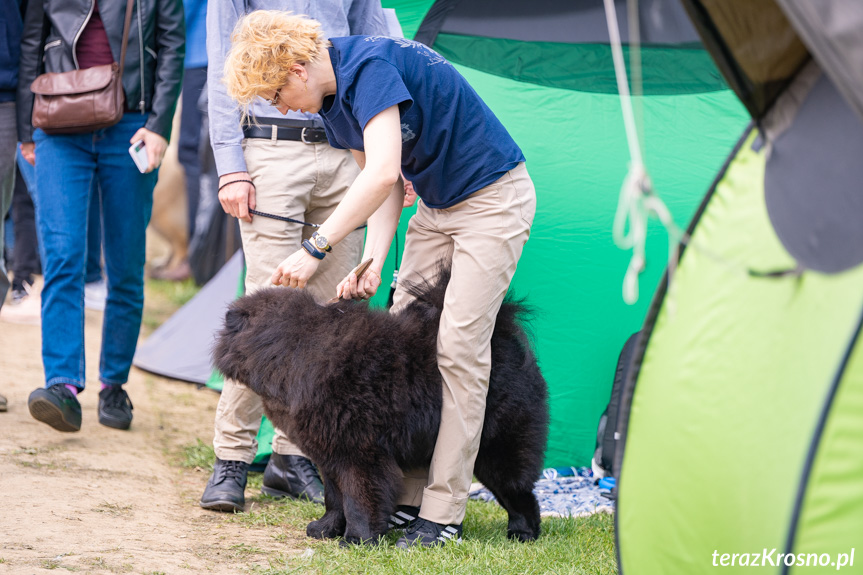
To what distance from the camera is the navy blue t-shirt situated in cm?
226

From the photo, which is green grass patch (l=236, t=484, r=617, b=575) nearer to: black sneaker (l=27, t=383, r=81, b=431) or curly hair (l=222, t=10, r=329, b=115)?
black sneaker (l=27, t=383, r=81, b=431)

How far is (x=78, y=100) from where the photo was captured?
3342mm

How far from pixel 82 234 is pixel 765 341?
287 cm

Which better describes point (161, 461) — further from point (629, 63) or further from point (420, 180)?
point (629, 63)

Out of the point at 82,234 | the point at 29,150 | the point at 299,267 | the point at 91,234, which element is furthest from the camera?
the point at 91,234

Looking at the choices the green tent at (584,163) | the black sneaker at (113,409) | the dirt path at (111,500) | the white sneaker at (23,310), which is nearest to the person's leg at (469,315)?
the dirt path at (111,500)

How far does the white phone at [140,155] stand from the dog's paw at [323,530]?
170cm

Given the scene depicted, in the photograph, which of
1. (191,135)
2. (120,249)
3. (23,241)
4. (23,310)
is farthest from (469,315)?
(191,135)

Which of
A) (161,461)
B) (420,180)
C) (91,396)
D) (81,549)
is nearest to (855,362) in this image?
(420,180)

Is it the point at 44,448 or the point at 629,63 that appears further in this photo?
the point at 629,63

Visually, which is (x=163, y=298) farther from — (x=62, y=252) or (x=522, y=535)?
(x=522, y=535)

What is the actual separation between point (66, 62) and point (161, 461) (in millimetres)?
1761

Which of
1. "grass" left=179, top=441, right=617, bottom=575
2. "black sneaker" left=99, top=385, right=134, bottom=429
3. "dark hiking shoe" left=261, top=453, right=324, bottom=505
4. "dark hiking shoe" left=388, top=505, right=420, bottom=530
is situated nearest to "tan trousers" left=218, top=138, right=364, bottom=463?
"dark hiking shoe" left=261, top=453, right=324, bottom=505

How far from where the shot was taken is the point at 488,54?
367cm
